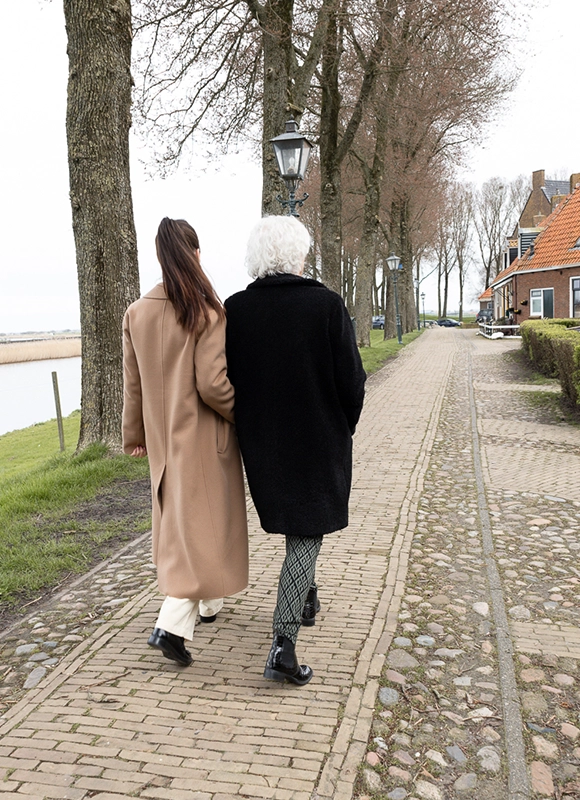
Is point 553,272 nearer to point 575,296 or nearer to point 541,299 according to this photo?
point 541,299

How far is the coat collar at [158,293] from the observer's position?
321 centimetres

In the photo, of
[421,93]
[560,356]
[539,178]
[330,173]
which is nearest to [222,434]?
[560,356]

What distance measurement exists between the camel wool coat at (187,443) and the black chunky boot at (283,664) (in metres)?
0.33

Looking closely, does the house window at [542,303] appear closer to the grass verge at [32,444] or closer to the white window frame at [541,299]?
the white window frame at [541,299]

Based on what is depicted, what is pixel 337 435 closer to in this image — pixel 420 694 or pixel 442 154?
pixel 420 694

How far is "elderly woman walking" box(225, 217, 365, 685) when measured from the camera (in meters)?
3.11

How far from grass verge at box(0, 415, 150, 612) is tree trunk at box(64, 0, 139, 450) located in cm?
62

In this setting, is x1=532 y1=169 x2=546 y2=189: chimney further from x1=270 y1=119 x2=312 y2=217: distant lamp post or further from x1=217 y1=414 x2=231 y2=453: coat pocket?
x1=217 y1=414 x2=231 y2=453: coat pocket

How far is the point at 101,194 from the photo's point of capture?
756 cm

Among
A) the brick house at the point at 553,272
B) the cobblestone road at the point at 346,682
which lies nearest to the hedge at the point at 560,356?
the cobblestone road at the point at 346,682

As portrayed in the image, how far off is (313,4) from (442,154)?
49.2ft

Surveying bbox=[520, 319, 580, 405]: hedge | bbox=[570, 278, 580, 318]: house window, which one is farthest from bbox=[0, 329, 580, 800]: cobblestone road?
bbox=[570, 278, 580, 318]: house window

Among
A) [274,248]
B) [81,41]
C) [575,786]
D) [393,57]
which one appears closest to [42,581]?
[274,248]

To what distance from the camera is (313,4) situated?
14641 millimetres
